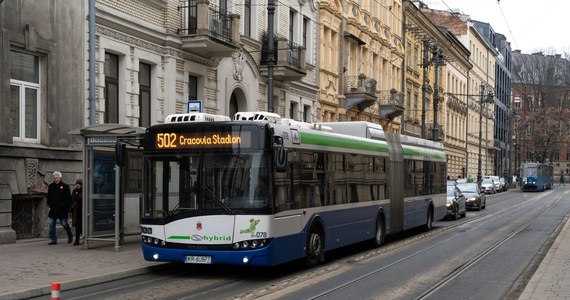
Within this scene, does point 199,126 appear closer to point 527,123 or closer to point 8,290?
point 8,290

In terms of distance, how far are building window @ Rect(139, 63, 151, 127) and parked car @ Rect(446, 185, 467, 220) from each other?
13613 millimetres

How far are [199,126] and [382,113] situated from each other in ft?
114

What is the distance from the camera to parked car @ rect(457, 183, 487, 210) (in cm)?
3873

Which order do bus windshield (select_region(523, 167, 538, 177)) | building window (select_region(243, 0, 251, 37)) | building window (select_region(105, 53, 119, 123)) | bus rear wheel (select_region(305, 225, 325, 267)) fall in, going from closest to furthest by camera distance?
bus rear wheel (select_region(305, 225, 325, 267)) < building window (select_region(105, 53, 119, 123)) < building window (select_region(243, 0, 251, 37)) < bus windshield (select_region(523, 167, 538, 177))

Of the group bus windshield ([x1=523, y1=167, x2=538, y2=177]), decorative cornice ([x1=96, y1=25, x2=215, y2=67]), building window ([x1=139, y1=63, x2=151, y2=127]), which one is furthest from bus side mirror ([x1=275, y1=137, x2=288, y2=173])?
bus windshield ([x1=523, y1=167, x2=538, y2=177])

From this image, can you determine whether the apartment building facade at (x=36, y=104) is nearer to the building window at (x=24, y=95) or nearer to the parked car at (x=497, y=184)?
the building window at (x=24, y=95)

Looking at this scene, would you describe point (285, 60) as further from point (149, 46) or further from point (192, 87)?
point (149, 46)

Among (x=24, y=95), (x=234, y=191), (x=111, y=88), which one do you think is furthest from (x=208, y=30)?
(x=234, y=191)

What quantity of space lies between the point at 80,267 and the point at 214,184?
3001mm

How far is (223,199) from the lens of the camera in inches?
485

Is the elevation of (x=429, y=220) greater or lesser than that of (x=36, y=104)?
lesser

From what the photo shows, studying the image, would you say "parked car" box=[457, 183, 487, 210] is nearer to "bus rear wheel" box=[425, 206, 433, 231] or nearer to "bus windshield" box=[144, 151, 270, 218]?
"bus rear wheel" box=[425, 206, 433, 231]

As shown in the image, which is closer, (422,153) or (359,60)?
(422,153)

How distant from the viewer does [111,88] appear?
21.2 m
